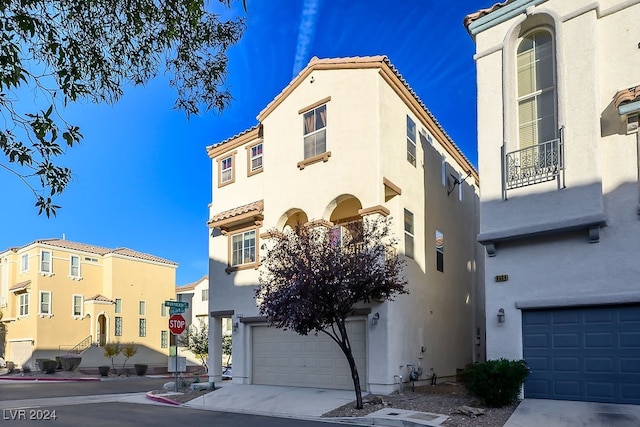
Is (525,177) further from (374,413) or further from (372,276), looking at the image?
(374,413)

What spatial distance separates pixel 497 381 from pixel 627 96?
6903 millimetres

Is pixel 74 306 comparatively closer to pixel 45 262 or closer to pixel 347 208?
pixel 45 262

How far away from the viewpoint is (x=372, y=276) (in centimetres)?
1418

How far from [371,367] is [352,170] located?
19.7 feet

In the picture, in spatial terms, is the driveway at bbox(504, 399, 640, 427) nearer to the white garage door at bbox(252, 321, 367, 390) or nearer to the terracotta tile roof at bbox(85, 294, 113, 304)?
the white garage door at bbox(252, 321, 367, 390)

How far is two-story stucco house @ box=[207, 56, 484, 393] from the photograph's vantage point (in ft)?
56.1

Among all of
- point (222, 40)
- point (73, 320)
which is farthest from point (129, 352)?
point (222, 40)

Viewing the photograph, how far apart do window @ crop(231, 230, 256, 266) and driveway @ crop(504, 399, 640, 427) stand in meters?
11.4

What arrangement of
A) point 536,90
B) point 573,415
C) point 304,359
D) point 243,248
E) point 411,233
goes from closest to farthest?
point 573,415
point 536,90
point 304,359
point 411,233
point 243,248

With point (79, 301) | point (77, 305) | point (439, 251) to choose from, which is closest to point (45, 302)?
point (77, 305)

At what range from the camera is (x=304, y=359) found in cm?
1819

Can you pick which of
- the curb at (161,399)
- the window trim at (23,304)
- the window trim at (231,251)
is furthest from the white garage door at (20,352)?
the window trim at (231,251)

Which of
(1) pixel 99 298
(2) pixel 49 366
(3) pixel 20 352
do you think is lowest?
(2) pixel 49 366

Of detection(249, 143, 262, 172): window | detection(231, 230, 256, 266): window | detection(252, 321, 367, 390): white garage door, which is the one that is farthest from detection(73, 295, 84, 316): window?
detection(252, 321, 367, 390): white garage door
